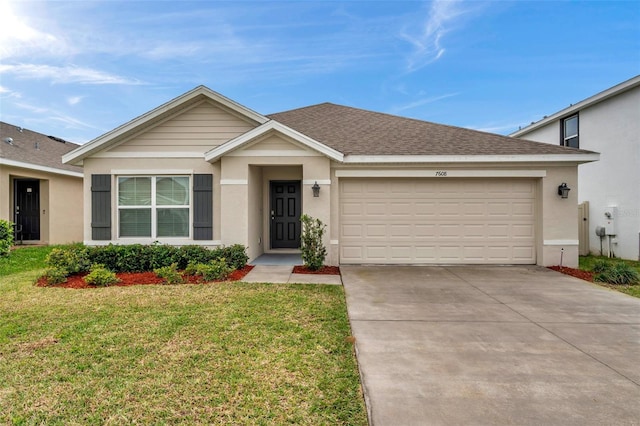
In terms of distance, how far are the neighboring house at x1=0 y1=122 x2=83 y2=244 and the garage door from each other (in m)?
12.3

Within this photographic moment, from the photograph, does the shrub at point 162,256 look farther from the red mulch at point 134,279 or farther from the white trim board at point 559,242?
the white trim board at point 559,242

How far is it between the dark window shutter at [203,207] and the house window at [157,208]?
26 centimetres

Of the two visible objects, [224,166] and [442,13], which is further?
[442,13]

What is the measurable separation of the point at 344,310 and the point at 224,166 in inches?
198

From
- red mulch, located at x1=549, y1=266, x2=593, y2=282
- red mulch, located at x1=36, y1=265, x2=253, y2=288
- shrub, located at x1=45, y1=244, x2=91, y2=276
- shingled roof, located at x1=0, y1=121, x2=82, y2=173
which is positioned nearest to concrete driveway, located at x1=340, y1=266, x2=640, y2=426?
red mulch, located at x1=549, y1=266, x2=593, y2=282

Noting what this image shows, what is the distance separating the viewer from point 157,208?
8211mm

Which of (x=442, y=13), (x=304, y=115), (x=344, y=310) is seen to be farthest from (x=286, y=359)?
(x=442, y=13)

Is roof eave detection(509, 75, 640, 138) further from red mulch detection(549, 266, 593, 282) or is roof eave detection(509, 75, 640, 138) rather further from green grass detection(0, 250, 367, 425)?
green grass detection(0, 250, 367, 425)

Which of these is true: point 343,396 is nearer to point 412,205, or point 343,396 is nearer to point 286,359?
point 286,359

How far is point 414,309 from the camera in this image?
4773 mm

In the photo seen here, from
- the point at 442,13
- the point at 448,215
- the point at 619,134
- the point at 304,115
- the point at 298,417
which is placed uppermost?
the point at 442,13

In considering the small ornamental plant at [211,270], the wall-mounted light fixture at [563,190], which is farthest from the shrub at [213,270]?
the wall-mounted light fixture at [563,190]

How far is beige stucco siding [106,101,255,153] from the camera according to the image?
823 centimetres

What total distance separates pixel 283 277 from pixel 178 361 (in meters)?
3.60
